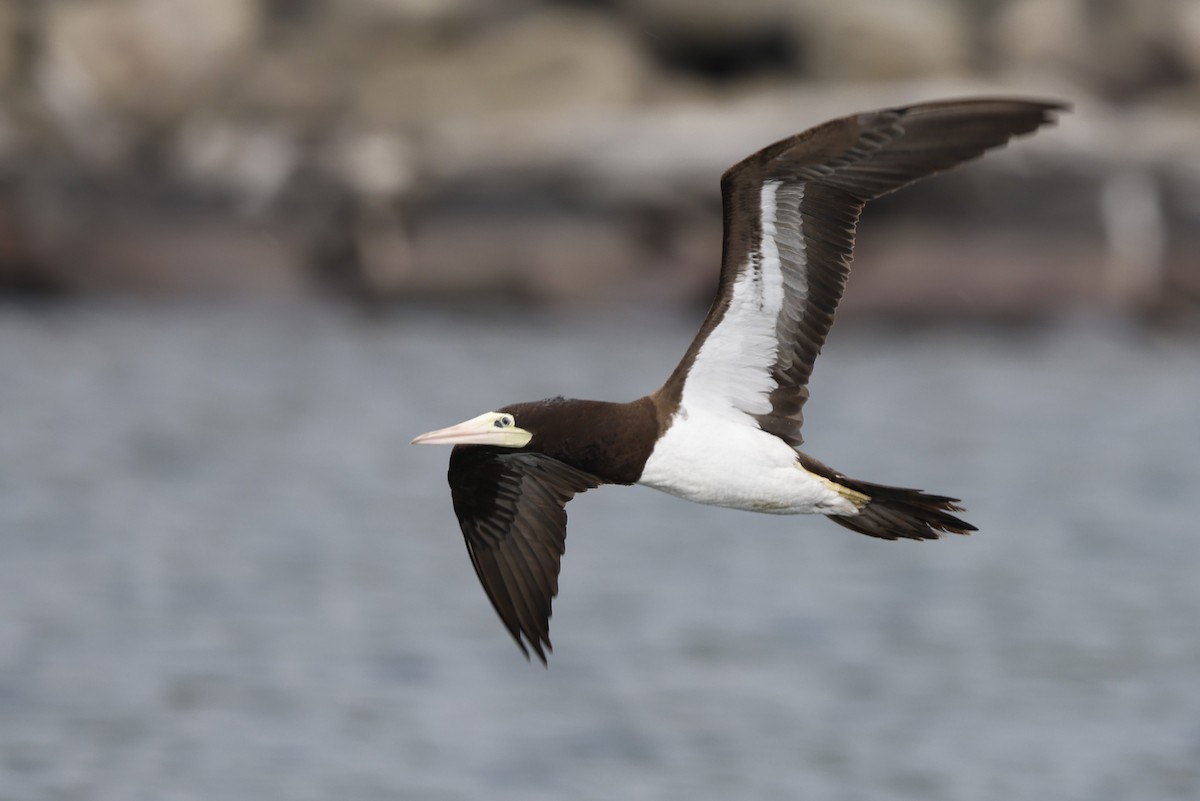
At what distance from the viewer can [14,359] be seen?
22.0 metres

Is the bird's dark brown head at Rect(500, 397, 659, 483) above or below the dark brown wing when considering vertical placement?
above

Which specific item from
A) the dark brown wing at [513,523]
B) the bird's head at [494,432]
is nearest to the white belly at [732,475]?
the bird's head at [494,432]

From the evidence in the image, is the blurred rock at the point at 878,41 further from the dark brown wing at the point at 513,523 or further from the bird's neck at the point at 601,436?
the bird's neck at the point at 601,436

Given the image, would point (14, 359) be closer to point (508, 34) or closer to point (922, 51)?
point (508, 34)

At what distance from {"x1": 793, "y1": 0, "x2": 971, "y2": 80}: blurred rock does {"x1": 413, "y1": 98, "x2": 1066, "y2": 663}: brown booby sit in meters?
17.1

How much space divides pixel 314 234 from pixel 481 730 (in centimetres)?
1362

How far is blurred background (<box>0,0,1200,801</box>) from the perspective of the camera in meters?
11.9

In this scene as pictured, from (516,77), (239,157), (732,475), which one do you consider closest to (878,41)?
(516,77)

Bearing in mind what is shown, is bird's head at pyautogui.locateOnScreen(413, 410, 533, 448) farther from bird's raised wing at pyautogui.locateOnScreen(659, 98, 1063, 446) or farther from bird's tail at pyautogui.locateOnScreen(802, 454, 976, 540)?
bird's tail at pyautogui.locateOnScreen(802, 454, 976, 540)

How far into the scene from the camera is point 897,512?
7699mm

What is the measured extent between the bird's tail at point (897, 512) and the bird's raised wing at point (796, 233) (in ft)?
1.31

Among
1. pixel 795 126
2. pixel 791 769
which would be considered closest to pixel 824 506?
pixel 791 769

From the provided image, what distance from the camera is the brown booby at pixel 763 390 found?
7.11 metres

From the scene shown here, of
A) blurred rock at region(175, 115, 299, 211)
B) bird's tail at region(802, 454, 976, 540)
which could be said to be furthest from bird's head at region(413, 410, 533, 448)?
blurred rock at region(175, 115, 299, 211)
